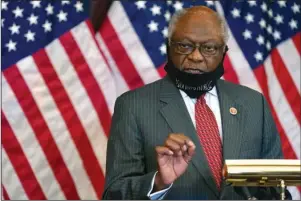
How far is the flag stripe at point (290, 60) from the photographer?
3.21 m

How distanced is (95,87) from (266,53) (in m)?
0.82

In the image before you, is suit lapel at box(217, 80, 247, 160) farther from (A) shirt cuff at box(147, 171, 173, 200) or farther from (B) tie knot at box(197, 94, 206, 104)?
(A) shirt cuff at box(147, 171, 173, 200)

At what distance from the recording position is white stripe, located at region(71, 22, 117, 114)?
3102mm

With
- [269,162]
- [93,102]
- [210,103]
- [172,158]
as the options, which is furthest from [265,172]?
[93,102]

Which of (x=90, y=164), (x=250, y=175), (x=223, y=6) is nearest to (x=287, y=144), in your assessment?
(x=223, y=6)

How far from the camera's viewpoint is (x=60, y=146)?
309 centimetres

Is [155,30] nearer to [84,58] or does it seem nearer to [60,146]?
[84,58]

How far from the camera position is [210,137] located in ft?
6.68

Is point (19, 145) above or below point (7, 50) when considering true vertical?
below

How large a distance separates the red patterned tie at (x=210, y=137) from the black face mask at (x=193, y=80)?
5 centimetres

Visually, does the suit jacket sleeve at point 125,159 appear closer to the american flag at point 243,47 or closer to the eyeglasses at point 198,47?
the eyeglasses at point 198,47

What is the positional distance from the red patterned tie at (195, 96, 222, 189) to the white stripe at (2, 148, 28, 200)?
1282 millimetres

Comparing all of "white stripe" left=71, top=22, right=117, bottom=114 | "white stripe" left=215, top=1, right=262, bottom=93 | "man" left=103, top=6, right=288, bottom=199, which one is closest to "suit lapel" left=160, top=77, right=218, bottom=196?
"man" left=103, top=6, right=288, bottom=199

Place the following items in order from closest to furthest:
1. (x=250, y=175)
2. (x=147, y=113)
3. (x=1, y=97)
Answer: (x=250, y=175)
(x=147, y=113)
(x=1, y=97)
